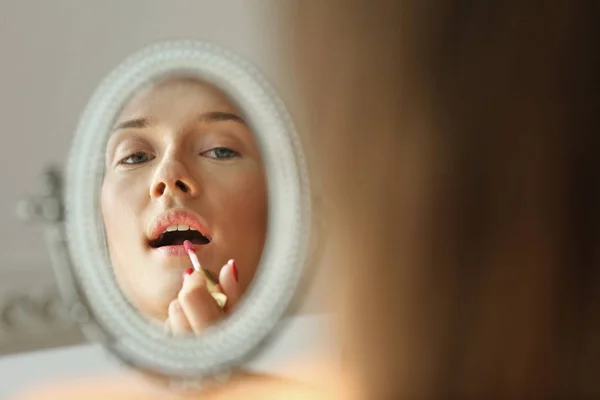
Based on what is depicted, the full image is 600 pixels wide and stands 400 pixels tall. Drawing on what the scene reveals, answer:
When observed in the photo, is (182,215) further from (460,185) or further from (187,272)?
(460,185)

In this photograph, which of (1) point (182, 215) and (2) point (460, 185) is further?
(2) point (460, 185)

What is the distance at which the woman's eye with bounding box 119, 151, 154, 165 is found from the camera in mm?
722

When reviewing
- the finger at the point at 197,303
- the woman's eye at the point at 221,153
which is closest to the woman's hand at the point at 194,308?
the finger at the point at 197,303

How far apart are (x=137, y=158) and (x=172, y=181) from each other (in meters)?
0.05

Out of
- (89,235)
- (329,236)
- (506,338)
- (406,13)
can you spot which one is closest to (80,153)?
(89,235)

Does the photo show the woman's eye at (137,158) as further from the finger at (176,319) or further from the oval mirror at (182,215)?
the finger at (176,319)

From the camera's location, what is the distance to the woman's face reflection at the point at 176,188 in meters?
0.72

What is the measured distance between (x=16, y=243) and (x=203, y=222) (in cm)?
21

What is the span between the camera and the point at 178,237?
0.73 meters

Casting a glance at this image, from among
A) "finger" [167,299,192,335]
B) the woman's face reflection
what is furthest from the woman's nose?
"finger" [167,299,192,335]

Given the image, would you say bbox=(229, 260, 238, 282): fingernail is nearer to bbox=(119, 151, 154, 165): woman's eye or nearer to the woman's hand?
the woman's hand

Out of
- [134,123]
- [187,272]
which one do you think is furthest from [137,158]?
[187,272]

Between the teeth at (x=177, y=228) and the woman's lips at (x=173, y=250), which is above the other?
the teeth at (x=177, y=228)

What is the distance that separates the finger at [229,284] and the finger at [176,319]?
0.05m
